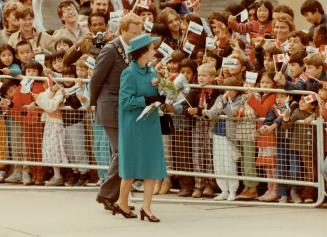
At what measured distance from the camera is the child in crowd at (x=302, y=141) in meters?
14.4

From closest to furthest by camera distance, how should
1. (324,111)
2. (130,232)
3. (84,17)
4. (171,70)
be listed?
(130,232), (324,111), (171,70), (84,17)

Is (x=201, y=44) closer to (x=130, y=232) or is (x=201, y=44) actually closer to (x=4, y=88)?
(x=4, y=88)

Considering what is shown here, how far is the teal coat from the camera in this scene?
1345 cm

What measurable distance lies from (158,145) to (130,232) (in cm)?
104

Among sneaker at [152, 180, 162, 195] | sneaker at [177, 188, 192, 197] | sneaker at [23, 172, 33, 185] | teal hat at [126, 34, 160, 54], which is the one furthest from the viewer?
sneaker at [23, 172, 33, 185]

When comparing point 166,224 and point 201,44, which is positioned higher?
point 201,44

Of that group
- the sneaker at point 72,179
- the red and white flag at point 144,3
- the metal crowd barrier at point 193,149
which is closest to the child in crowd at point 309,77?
Answer: the metal crowd barrier at point 193,149

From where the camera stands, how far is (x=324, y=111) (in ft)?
47.3

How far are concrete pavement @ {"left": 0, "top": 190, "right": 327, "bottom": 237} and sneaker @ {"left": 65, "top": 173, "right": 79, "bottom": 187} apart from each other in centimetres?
86

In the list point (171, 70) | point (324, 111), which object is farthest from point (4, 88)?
point (324, 111)

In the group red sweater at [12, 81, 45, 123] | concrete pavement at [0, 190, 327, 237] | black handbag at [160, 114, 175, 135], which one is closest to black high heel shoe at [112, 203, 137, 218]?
concrete pavement at [0, 190, 327, 237]

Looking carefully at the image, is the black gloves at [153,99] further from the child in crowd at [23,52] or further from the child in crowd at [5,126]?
the child in crowd at [23,52]

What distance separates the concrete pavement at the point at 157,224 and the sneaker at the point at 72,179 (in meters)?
0.86

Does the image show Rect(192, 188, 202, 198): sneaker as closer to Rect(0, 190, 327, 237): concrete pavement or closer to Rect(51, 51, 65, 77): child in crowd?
Rect(0, 190, 327, 237): concrete pavement
